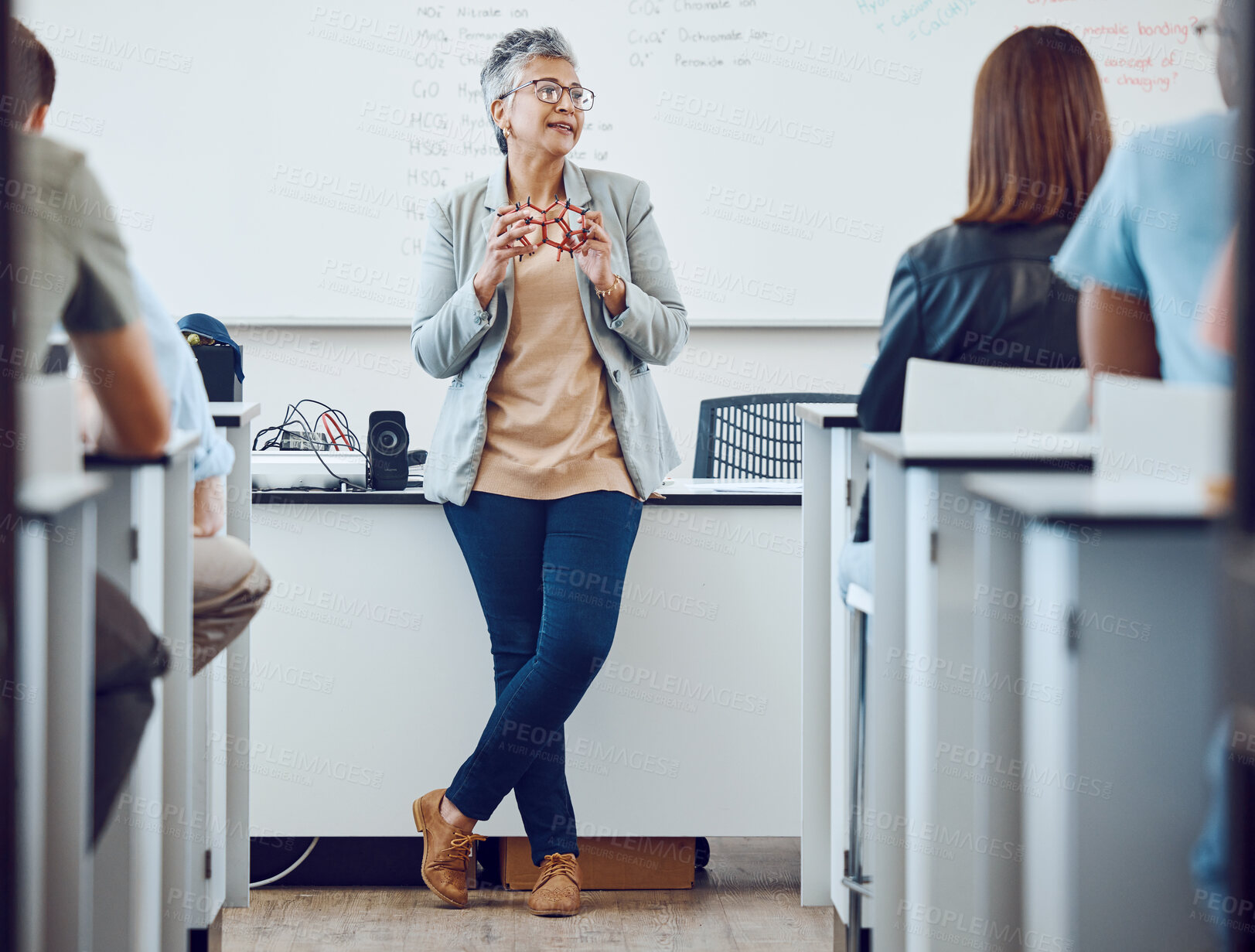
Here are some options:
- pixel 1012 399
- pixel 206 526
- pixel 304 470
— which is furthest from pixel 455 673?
pixel 1012 399

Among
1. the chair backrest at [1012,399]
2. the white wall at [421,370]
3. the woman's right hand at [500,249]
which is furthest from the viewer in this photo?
the white wall at [421,370]

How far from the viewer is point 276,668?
1.96 meters

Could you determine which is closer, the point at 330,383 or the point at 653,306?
the point at 653,306

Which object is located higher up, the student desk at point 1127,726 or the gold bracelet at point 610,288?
the gold bracelet at point 610,288

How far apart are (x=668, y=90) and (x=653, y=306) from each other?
170 centimetres


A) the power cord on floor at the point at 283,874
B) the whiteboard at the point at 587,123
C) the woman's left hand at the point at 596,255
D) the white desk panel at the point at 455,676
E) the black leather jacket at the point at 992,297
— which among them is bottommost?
the power cord on floor at the point at 283,874

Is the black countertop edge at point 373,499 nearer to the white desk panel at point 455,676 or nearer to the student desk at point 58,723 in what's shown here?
the white desk panel at point 455,676

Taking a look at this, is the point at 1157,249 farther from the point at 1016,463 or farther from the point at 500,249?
the point at 500,249

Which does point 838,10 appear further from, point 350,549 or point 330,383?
point 350,549

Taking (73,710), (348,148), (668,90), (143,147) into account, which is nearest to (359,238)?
(348,148)

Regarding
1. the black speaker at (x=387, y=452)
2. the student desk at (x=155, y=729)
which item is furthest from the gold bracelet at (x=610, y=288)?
the student desk at (x=155, y=729)

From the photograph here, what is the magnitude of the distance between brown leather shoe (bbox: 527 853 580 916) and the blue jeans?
0.12 meters

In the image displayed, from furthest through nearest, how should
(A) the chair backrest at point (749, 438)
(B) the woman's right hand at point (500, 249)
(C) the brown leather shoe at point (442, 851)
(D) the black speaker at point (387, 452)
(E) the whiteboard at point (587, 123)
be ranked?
(E) the whiteboard at point (587, 123), (A) the chair backrest at point (749, 438), (D) the black speaker at point (387, 452), (C) the brown leather shoe at point (442, 851), (B) the woman's right hand at point (500, 249)

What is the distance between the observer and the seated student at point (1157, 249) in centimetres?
108
